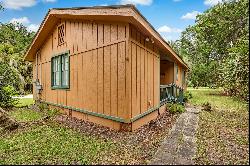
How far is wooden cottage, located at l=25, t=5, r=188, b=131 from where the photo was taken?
309 inches

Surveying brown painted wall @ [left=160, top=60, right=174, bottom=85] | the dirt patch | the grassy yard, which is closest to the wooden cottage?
the dirt patch

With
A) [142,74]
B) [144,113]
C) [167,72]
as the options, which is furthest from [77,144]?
[167,72]

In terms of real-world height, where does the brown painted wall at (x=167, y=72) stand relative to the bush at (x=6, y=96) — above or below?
above

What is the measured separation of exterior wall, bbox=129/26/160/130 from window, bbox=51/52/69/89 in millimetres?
3575

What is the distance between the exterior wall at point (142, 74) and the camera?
809 centimetres

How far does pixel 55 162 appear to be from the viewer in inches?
217

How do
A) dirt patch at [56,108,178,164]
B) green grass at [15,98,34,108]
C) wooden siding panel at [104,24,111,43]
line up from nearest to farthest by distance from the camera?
1. dirt patch at [56,108,178,164]
2. wooden siding panel at [104,24,111,43]
3. green grass at [15,98,34,108]

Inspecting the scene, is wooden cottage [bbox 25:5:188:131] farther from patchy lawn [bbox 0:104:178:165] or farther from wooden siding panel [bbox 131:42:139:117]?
patchy lawn [bbox 0:104:178:165]

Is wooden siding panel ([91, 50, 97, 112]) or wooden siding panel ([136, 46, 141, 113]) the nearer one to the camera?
wooden siding panel ([136, 46, 141, 113])

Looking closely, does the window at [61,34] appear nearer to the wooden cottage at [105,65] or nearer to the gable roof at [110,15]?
the wooden cottage at [105,65]

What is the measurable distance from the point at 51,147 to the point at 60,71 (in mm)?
6086

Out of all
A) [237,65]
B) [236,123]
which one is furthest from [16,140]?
[236,123]

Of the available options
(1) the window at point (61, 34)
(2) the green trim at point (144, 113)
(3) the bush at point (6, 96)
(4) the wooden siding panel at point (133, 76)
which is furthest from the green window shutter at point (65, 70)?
(3) the bush at point (6, 96)

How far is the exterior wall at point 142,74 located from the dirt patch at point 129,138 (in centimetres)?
54
